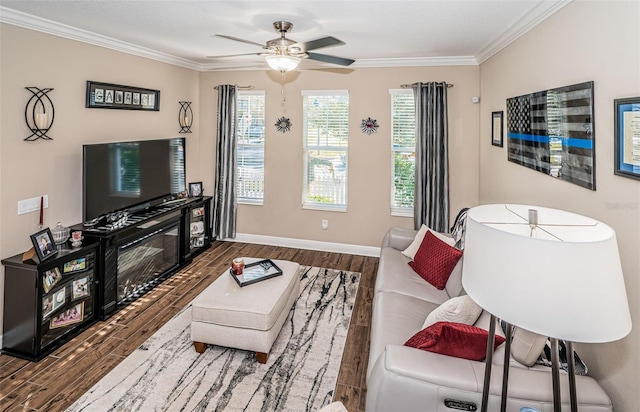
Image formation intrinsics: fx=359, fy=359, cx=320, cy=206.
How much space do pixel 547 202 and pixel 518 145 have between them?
0.82m

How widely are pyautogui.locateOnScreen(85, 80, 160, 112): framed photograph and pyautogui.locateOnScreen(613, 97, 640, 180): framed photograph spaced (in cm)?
436

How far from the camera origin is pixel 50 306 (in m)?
2.91

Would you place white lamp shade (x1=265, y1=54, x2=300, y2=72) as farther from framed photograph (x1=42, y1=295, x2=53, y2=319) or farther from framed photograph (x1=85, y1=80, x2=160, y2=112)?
framed photograph (x1=42, y1=295, x2=53, y2=319)

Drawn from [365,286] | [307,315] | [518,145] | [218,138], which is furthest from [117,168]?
[518,145]

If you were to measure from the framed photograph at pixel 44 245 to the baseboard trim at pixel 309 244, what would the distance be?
2.96 meters

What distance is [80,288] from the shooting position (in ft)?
10.5

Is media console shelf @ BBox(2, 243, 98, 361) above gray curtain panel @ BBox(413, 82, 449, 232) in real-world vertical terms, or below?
below

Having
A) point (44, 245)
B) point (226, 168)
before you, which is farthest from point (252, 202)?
point (44, 245)

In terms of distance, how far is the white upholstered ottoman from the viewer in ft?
8.82

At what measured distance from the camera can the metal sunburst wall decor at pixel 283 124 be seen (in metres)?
5.36

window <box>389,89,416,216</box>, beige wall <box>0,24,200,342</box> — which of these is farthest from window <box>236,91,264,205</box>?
window <box>389,89,416,216</box>

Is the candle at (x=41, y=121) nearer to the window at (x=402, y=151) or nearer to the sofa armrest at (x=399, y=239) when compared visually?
the sofa armrest at (x=399, y=239)

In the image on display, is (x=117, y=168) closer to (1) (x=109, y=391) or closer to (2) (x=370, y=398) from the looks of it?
(1) (x=109, y=391)

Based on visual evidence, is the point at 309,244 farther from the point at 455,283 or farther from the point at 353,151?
the point at 455,283
